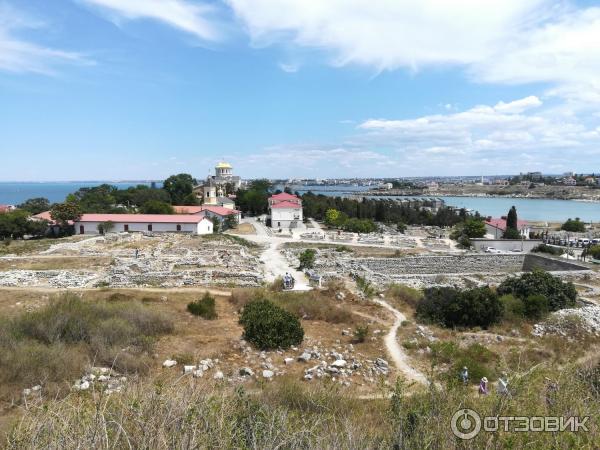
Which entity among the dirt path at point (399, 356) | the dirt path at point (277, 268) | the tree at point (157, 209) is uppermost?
the tree at point (157, 209)

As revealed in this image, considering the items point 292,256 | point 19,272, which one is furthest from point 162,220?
point 19,272

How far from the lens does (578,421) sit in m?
4.68

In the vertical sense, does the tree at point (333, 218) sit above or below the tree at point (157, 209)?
below

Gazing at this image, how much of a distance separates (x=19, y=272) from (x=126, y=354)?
1584 centimetres

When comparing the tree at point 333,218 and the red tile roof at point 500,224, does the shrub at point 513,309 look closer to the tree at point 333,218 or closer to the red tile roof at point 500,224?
the red tile roof at point 500,224

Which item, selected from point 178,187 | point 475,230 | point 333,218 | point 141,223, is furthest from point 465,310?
point 178,187

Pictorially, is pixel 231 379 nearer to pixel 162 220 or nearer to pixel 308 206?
pixel 162 220

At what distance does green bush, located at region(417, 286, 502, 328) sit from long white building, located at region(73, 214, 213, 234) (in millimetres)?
32746

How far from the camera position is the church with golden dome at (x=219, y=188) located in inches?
2596

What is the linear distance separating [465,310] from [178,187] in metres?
68.2

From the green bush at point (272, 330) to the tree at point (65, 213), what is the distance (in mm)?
36771

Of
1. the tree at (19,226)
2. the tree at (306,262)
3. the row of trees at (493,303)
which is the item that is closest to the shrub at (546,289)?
the row of trees at (493,303)

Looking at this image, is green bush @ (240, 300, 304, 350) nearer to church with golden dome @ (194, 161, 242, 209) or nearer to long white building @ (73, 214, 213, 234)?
long white building @ (73, 214, 213, 234)

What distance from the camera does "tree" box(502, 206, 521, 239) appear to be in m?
45.5
